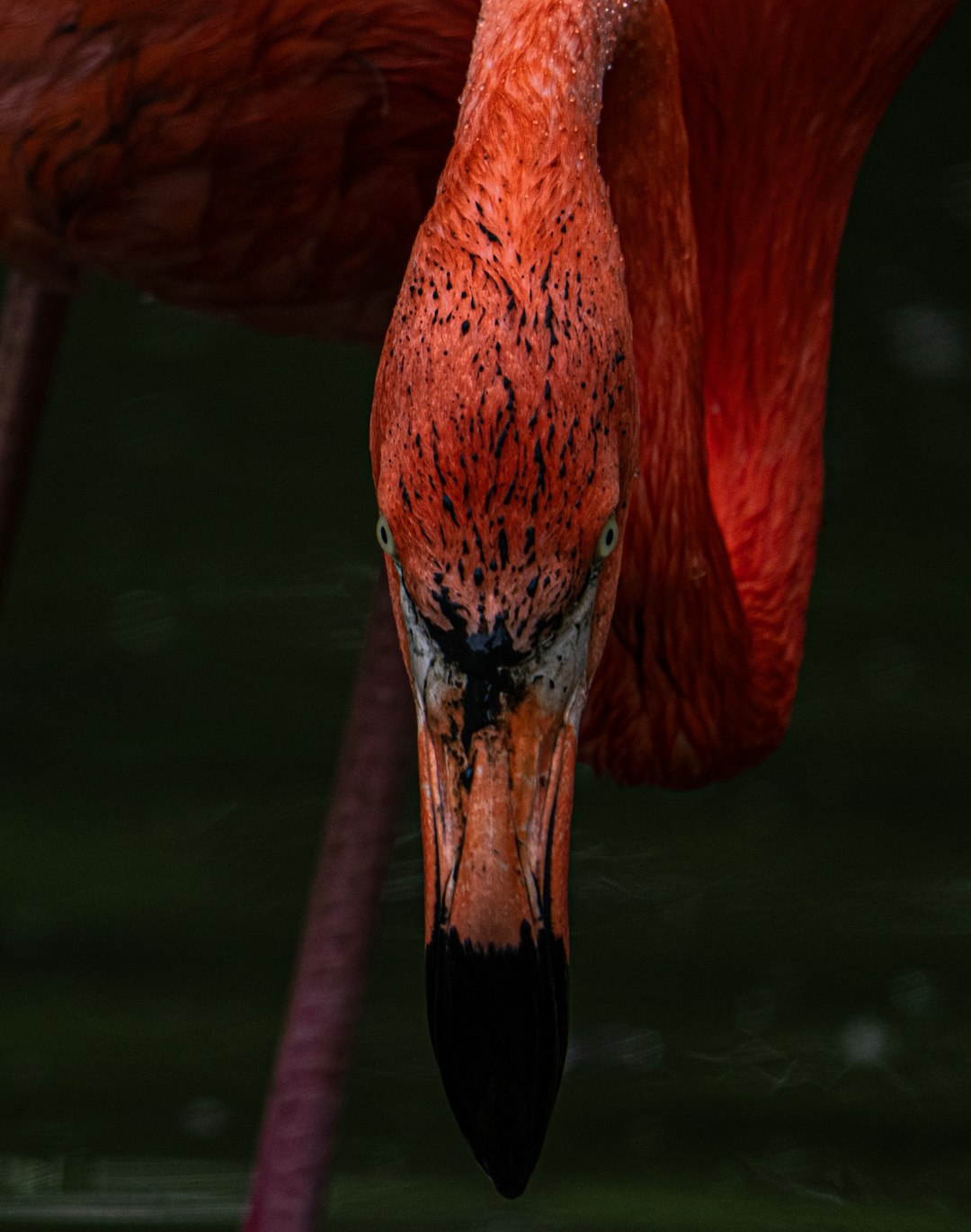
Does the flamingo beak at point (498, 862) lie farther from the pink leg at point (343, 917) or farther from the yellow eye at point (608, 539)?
the pink leg at point (343, 917)

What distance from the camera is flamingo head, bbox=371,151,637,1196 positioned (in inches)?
50.3

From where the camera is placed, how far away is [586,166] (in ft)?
4.66

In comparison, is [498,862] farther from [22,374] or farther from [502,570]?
[22,374]

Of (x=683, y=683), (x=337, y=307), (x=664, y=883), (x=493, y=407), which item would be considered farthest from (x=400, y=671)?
(x=493, y=407)

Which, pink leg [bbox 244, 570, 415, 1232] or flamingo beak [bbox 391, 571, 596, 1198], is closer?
flamingo beak [bbox 391, 571, 596, 1198]

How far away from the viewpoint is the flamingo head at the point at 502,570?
1277 millimetres

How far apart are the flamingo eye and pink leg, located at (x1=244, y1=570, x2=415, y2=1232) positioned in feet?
3.17

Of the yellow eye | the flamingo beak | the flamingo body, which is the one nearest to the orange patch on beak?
the flamingo beak

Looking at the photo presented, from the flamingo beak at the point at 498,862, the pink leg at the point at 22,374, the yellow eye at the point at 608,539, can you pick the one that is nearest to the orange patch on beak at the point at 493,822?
the flamingo beak at the point at 498,862

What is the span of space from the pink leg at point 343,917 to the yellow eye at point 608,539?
98 centimetres

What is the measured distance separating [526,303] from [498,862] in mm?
→ 366

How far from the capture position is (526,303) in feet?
4.28

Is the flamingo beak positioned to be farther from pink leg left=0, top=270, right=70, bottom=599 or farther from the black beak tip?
pink leg left=0, top=270, right=70, bottom=599

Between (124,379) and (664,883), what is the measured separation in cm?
115
